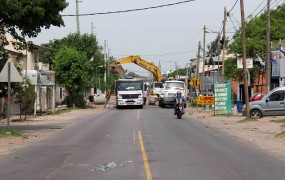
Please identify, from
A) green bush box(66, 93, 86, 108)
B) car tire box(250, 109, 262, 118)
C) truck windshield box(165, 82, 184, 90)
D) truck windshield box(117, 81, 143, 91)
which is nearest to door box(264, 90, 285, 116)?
car tire box(250, 109, 262, 118)

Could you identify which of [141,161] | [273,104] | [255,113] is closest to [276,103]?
[273,104]

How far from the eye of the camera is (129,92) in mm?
50188

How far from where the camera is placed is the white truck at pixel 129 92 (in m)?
50.3

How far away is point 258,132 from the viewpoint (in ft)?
74.9

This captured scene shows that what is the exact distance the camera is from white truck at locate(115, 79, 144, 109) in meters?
50.3

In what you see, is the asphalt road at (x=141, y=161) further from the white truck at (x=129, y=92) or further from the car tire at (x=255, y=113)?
the white truck at (x=129, y=92)

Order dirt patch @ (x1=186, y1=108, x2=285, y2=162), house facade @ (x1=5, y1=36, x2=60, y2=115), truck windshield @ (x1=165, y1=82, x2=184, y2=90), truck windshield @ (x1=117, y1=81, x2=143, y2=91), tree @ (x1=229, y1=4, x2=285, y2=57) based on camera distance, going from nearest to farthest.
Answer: dirt patch @ (x1=186, y1=108, x2=285, y2=162) < house facade @ (x1=5, y1=36, x2=60, y2=115) < truck windshield @ (x1=117, y1=81, x2=143, y2=91) < truck windshield @ (x1=165, y1=82, x2=184, y2=90) < tree @ (x1=229, y1=4, x2=285, y2=57)

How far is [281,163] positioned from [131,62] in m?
47.4

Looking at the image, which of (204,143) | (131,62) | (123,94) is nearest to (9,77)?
(204,143)

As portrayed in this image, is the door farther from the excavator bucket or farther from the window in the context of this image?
the excavator bucket

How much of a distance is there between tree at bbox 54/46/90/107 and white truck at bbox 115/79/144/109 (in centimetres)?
360

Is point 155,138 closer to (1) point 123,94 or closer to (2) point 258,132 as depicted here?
(2) point 258,132

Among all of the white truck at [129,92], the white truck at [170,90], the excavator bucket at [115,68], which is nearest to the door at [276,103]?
the white truck at [129,92]

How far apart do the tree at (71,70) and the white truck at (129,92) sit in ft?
11.8
